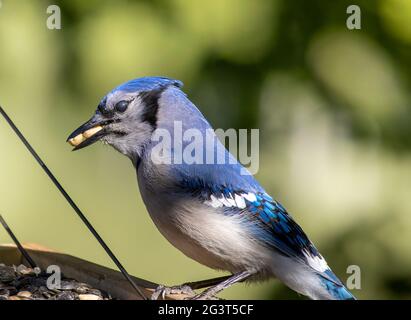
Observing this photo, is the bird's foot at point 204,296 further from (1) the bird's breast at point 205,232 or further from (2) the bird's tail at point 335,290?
(2) the bird's tail at point 335,290

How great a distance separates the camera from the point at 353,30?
4.06 m

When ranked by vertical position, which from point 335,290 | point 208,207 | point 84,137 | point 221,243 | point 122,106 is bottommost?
point 335,290

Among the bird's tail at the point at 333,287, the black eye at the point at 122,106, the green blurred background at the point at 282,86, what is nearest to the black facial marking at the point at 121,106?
the black eye at the point at 122,106

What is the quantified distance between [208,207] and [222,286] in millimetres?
262

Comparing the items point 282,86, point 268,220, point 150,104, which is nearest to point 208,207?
point 268,220

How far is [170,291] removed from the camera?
2943 millimetres

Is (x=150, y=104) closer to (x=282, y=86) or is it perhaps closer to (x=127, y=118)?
(x=127, y=118)

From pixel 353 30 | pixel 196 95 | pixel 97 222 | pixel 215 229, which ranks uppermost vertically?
pixel 353 30

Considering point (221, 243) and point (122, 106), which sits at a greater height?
point (122, 106)

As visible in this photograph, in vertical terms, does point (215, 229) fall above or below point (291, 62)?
below

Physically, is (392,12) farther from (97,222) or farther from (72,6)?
(97,222)

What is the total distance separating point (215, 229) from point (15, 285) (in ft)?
2.25

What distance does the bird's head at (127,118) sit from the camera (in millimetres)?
3105
